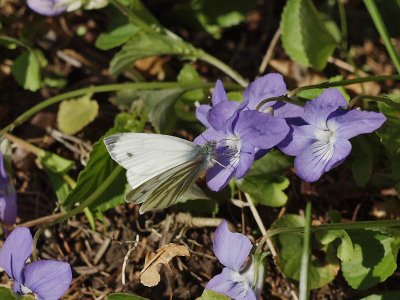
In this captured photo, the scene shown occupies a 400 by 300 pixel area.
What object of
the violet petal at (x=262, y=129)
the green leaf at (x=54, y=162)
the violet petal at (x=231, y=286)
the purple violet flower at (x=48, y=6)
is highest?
the violet petal at (x=262, y=129)

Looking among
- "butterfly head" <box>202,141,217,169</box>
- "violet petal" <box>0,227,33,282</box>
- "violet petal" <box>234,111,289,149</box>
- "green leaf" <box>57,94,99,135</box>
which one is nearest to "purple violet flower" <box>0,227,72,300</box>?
"violet petal" <box>0,227,33,282</box>

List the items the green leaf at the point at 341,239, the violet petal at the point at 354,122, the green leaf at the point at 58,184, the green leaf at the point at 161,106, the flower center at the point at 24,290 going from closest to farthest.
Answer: the violet petal at the point at 354,122 < the flower center at the point at 24,290 < the green leaf at the point at 341,239 < the green leaf at the point at 161,106 < the green leaf at the point at 58,184

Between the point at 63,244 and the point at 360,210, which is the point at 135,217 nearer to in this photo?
the point at 63,244

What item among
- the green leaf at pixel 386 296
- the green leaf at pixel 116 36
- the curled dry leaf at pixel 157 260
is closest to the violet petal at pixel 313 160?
the curled dry leaf at pixel 157 260

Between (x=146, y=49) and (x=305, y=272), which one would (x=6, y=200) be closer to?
(x=146, y=49)

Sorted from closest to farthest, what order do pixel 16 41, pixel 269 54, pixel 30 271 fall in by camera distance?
pixel 30 271 → pixel 16 41 → pixel 269 54

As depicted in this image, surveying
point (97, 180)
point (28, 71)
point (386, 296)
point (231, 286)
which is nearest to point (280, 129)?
point (231, 286)

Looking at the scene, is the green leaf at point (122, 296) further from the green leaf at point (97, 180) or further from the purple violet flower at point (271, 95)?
the purple violet flower at point (271, 95)

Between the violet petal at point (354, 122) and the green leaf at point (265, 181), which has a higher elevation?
the violet petal at point (354, 122)
